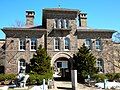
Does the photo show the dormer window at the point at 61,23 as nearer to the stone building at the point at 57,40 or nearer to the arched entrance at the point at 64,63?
the stone building at the point at 57,40

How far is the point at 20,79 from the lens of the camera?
79.7 ft

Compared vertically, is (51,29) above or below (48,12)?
below

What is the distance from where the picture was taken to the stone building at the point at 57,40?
38.8 m

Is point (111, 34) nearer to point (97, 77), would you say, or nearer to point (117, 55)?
point (117, 55)

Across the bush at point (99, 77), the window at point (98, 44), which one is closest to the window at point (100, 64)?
the window at point (98, 44)

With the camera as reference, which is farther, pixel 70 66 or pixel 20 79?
pixel 70 66

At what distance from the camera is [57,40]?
39.6m

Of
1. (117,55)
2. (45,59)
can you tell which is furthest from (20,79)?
(117,55)

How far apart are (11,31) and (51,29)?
599 cm

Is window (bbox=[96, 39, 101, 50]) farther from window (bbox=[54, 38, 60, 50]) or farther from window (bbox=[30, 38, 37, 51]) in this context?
window (bbox=[30, 38, 37, 51])

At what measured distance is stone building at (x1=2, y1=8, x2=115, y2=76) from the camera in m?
38.8

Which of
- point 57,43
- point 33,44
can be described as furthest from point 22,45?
point 57,43

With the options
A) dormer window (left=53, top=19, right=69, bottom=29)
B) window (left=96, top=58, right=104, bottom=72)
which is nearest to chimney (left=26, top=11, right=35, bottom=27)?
dormer window (left=53, top=19, right=69, bottom=29)

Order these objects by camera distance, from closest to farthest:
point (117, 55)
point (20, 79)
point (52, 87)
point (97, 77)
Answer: point (20, 79) < point (52, 87) < point (97, 77) < point (117, 55)
